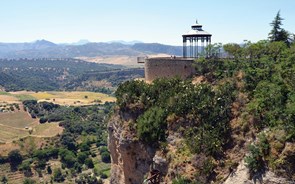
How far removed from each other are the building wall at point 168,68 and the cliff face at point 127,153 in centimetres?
874

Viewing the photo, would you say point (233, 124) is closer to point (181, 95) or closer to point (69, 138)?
point (181, 95)

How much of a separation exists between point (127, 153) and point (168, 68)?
1323 cm

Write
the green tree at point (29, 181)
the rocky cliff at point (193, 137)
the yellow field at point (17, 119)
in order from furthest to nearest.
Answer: the yellow field at point (17, 119) < the green tree at point (29, 181) < the rocky cliff at point (193, 137)

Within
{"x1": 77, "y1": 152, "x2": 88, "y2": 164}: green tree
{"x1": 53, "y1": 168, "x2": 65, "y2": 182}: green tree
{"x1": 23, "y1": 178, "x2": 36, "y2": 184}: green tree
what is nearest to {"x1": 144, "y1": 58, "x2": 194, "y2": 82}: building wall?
{"x1": 23, "y1": 178, "x2": 36, "y2": 184}: green tree

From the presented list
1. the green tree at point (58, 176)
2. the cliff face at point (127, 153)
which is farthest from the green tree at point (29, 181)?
the cliff face at point (127, 153)

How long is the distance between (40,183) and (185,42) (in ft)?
195

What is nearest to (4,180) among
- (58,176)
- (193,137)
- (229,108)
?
(58,176)

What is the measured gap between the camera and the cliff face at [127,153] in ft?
141

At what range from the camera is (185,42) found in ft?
167

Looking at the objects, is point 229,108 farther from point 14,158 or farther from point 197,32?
point 14,158

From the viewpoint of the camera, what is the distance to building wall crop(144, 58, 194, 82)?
48844 millimetres

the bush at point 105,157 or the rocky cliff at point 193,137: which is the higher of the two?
the rocky cliff at point 193,137

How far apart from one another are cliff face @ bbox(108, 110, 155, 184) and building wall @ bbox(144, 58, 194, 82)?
28.7 feet

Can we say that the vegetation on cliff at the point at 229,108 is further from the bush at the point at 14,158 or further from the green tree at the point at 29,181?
the bush at the point at 14,158
